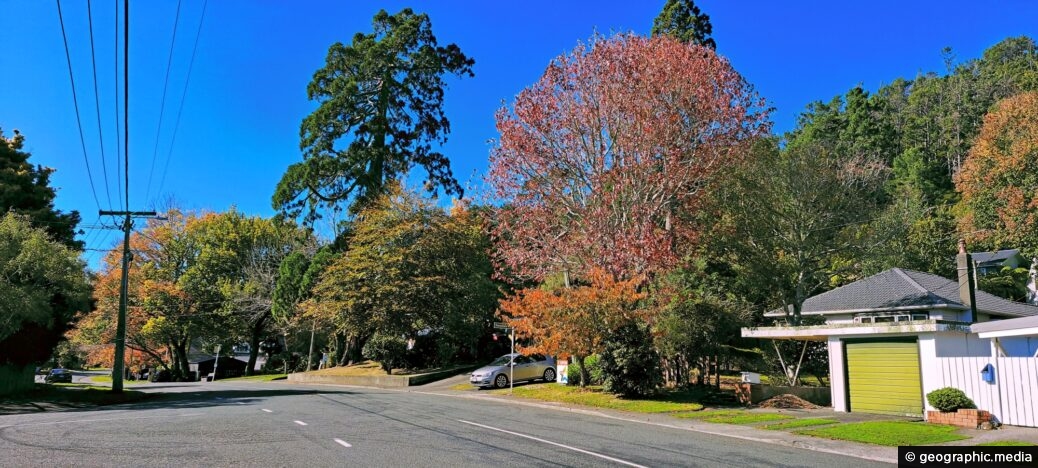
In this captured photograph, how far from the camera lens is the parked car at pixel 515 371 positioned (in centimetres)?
2997

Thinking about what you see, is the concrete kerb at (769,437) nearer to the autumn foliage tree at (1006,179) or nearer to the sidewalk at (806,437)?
the sidewalk at (806,437)

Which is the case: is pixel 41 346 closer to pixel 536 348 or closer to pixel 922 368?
pixel 536 348

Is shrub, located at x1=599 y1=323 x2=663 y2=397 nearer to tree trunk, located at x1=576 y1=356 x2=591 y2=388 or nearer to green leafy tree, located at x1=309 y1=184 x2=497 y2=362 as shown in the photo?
tree trunk, located at x1=576 y1=356 x2=591 y2=388

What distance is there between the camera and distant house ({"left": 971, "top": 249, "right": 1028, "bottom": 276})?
40900 millimetres

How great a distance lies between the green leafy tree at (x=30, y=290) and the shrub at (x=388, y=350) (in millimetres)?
15938

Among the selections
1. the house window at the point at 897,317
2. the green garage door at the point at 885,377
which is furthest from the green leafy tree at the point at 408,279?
the green garage door at the point at 885,377

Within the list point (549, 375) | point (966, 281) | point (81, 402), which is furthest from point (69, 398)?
point (966, 281)

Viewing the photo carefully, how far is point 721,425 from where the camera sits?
16250 millimetres

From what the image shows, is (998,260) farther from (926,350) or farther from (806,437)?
(806,437)

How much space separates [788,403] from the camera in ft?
71.1

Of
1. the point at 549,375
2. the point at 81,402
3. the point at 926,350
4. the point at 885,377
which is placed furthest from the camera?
the point at 549,375

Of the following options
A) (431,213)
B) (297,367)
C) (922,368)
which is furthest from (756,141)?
(297,367)

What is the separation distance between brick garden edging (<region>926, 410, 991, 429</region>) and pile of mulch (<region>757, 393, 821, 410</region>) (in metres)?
5.48

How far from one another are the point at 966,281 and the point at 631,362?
14299mm
